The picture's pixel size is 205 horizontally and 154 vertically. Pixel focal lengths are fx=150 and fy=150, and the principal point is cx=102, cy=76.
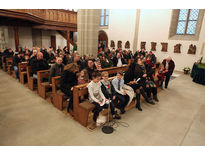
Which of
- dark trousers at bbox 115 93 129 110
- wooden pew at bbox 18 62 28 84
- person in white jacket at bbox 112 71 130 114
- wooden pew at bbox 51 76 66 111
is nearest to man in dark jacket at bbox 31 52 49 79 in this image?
wooden pew at bbox 18 62 28 84

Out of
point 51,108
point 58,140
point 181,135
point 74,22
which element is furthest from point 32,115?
point 74,22

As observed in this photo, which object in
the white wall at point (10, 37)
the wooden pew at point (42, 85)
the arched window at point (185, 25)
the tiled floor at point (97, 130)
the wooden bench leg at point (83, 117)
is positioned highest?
the arched window at point (185, 25)

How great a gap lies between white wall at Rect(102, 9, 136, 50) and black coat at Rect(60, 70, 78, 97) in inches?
414

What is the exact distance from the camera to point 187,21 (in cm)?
1104

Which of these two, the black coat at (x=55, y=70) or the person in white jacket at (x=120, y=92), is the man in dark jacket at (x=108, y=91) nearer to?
the person in white jacket at (x=120, y=92)

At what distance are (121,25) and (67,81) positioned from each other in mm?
11558

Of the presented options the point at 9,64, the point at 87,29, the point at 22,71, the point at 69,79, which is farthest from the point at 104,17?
the point at 69,79

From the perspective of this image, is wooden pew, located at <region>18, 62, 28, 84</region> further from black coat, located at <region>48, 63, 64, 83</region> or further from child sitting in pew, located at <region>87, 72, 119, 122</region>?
child sitting in pew, located at <region>87, 72, 119, 122</region>

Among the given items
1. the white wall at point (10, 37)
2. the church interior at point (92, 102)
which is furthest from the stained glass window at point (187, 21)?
the white wall at point (10, 37)

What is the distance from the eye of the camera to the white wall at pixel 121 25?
13.5 metres

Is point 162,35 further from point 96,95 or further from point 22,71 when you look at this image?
point 22,71

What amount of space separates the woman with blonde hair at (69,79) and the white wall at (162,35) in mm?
9539

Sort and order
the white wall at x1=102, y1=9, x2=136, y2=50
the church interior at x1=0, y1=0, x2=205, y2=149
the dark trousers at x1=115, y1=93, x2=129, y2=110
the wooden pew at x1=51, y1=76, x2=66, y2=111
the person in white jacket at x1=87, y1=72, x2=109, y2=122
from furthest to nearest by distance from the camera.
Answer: the white wall at x1=102, y1=9, x2=136, y2=50, the wooden pew at x1=51, y1=76, x2=66, y2=111, the dark trousers at x1=115, y1=93, x2=129, y2=110, the person in white jacket at x1=87, y1=72, x2=109, y2=122, the church interior at x1=0, y1=0, x2=205, y2=149

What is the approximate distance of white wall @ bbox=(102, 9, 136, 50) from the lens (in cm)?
1352
